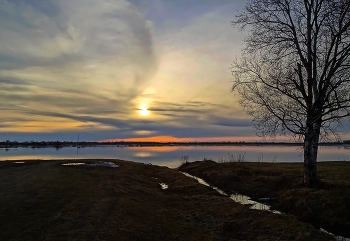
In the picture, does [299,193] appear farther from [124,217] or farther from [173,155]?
[173,155]

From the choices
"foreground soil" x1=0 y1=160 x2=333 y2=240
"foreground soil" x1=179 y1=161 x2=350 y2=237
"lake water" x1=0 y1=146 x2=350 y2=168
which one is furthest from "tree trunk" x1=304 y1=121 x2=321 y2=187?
"lake water" x1=0 y1=146 x2=350 y2=168

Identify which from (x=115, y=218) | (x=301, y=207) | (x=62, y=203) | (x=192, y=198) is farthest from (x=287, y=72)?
(x=62, y=203)

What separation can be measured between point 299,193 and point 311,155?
2934 mm

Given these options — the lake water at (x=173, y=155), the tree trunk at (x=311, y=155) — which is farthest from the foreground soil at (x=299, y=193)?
the lake water at (x=173, y=155)

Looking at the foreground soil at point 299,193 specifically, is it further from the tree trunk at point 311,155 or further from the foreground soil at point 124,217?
the foreground soil at point 124,217

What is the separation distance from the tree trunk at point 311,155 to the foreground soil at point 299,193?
1.95 ft

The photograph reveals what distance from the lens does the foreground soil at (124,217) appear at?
9.36 m

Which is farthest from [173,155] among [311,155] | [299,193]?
[299,193]

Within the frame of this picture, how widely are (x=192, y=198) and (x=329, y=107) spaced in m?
10.3

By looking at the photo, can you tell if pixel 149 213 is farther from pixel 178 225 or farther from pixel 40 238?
pixel 40 238

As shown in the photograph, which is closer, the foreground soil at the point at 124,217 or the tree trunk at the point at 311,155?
the foreground soil at the point at 124,217

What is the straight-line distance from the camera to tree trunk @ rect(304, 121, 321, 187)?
1659cm

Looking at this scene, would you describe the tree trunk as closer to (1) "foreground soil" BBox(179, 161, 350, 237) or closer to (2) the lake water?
(1) "foreground soil" BBox(179, 161, 350, 237)

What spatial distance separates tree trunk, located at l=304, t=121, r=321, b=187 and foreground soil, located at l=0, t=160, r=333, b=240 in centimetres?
538
